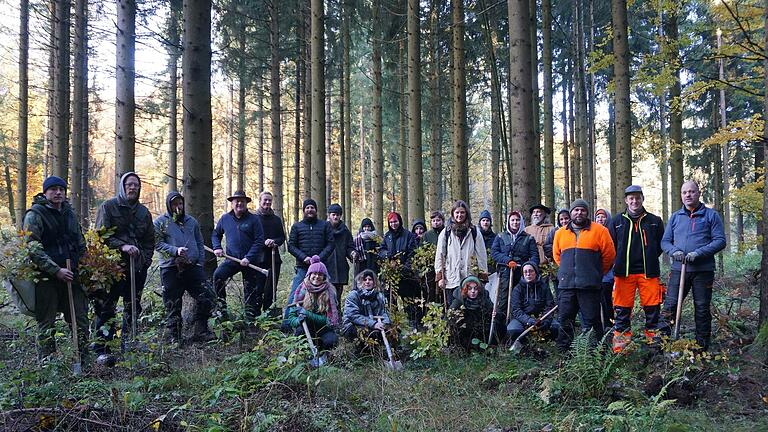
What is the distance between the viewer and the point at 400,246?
8.52 meters

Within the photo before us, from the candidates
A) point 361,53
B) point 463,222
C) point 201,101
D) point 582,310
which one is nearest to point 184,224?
point 201,101

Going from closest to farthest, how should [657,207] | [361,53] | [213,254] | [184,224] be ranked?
1. [184,224]
2. [213,254]
3. [361,53]
4. [657,207]

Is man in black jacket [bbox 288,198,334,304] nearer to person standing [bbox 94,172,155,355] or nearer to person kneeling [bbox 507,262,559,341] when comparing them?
person standing [bbox 94,172,155,355]

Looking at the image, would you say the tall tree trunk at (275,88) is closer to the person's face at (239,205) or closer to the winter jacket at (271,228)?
the winter jacket at (271,228)

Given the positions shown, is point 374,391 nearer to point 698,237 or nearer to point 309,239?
point 309,239

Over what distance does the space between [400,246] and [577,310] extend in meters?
3.23

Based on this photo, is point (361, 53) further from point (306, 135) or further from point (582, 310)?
point (582, 310)

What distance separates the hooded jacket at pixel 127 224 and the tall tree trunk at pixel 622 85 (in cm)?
843

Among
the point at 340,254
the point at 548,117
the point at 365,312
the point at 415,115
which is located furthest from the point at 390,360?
the point at 548,117

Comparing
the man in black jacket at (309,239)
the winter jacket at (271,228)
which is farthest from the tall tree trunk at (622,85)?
the winter jacket at (271,228)

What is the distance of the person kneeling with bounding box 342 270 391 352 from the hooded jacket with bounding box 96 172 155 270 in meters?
2.62

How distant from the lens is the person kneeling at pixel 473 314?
6574 millimetres

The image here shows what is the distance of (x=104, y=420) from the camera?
3.40 metres

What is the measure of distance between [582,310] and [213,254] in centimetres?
501
